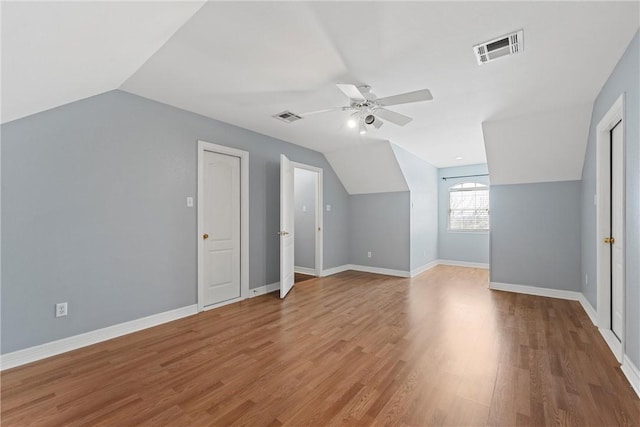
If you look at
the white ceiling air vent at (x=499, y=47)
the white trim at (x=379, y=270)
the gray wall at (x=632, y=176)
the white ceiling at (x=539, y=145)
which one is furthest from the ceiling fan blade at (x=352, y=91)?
the white trim at (x=379, y=270)

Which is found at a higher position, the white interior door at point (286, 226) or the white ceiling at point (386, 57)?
the white ceiling at point (386, 57)

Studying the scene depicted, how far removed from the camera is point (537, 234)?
4.51 metres

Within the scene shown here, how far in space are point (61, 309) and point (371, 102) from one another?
3.54 meters

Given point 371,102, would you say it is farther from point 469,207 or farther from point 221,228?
point 469,207

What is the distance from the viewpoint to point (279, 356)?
2461 millimetres

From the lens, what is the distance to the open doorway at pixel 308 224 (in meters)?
5.78

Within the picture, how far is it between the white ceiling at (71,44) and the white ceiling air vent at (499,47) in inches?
82.6

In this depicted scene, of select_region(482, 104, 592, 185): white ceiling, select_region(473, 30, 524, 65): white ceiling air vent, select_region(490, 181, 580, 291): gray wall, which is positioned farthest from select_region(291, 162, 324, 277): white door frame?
select_region(473, 30, 524, 65): white ceiling air vent

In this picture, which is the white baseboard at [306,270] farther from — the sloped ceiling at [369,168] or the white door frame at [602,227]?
the white door frame at [602,227]

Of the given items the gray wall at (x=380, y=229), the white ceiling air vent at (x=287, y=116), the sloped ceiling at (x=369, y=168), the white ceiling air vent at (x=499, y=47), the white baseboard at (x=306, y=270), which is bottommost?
the white baseboard at (x=306, y=270)

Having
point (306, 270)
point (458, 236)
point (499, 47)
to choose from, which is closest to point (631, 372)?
point (499, 47)

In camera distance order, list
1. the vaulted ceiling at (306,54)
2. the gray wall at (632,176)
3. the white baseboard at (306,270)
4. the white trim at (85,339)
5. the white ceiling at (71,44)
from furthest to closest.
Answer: the white baseboard at (306,270) < the white trim at (85,339) < the gray wall at (632,176) < the vaulted ceiling at (306,54) < the white ceiling at (71,44)

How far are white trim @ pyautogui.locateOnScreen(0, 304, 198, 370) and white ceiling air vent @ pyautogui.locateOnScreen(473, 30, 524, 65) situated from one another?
406cm

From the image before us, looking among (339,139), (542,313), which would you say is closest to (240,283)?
(339,139)
